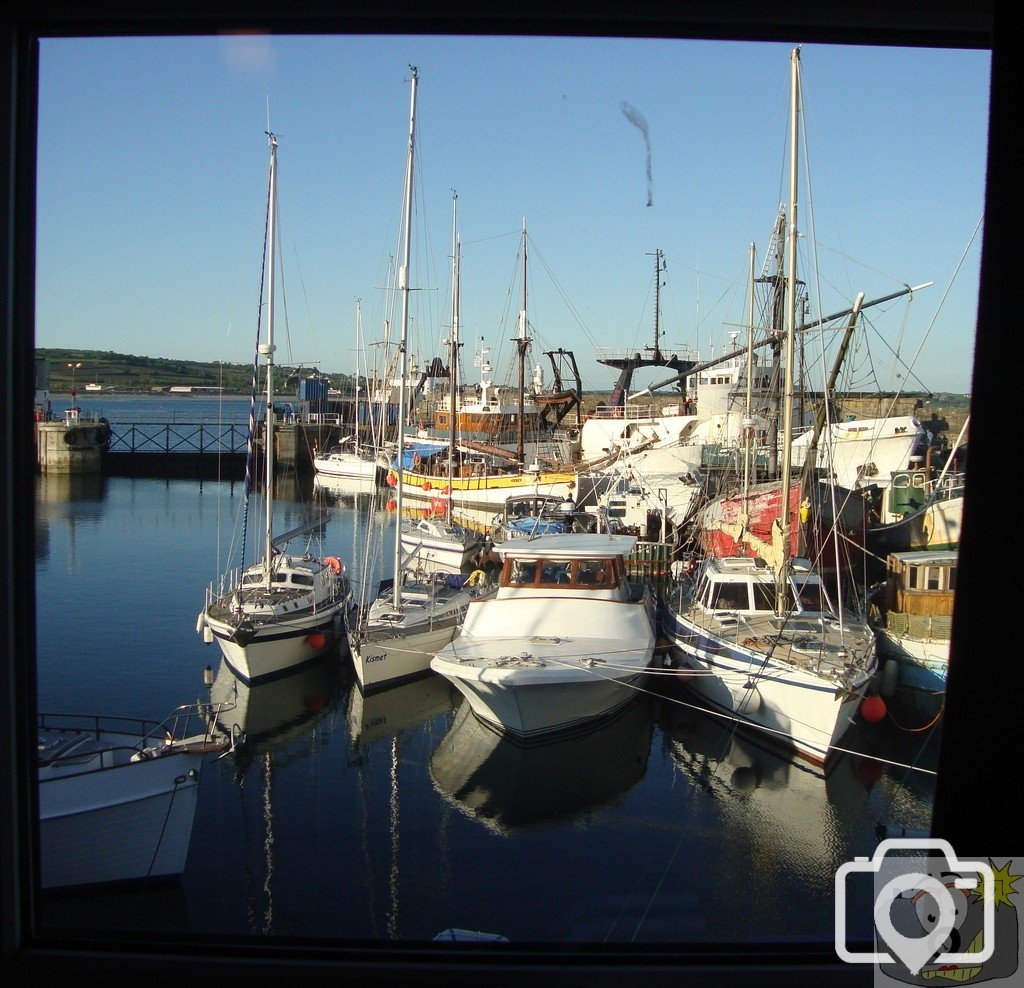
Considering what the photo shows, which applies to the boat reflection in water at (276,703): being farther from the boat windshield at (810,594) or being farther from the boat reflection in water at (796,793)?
the boat windshield at (810,594)

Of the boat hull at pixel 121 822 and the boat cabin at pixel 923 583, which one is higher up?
the boat cabin at pixel 923 583

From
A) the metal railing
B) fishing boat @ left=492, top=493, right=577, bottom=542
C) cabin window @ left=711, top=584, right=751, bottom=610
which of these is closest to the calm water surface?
cabin window @ left=711, top=584, right=751, bottom=610

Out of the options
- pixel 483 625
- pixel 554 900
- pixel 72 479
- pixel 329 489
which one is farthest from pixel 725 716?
pixel 72 479

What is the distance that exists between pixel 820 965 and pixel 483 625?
5932 millimetres

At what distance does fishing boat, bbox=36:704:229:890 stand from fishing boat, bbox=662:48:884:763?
11.7ft

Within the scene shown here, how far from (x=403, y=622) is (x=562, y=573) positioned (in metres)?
1.76

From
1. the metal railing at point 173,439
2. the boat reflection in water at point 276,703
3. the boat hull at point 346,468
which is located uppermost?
the metal railing at point 173,439

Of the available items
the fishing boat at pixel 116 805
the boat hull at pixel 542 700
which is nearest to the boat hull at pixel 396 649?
the boat hull at pixel 542 700

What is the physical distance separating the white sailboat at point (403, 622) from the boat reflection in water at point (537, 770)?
957mm

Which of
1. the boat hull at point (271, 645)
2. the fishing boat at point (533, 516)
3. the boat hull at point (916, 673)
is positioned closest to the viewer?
the boat hull at point (916, 673)

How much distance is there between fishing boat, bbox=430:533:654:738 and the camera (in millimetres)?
6281

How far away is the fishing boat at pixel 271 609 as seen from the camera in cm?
815

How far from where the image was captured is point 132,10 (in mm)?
1273

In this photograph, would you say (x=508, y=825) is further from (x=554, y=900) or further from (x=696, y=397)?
(x=696, y=397)
